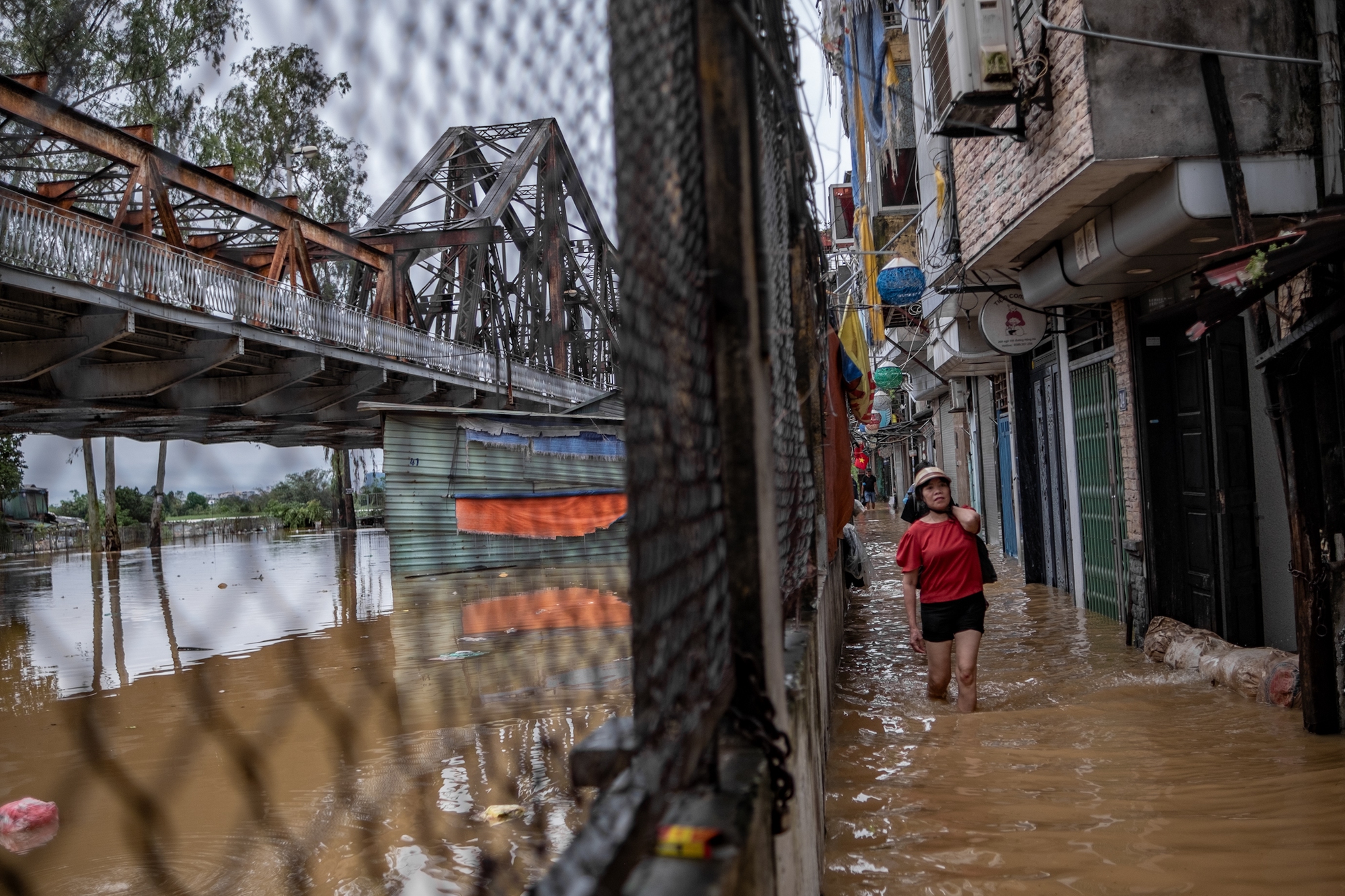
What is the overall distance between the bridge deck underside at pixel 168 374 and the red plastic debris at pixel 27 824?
6787mm

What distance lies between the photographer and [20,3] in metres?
1.54

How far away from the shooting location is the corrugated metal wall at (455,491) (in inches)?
667

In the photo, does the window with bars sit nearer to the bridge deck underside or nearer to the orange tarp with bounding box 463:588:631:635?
the orange tarp with bounding box 463:588:631:635

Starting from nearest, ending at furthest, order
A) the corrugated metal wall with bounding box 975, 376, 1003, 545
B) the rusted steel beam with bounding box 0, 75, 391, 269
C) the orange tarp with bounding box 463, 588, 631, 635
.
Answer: the rusted steel beam with bounding box 0, 75, 391, 269
the orange tarp with bounding box 463, 588, 631, 635
the corrugated metal wall with bounding box 975, 376, 1003, 545

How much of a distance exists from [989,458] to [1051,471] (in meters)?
6.07

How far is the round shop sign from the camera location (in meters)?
9.38

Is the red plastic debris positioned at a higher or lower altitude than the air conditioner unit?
lower

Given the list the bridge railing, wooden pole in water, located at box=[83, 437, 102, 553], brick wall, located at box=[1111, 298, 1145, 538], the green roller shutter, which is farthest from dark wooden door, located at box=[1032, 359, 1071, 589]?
wooden pole in water, located at box=[83, 437, 102, 553]

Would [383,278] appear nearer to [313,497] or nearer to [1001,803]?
[1001,803]

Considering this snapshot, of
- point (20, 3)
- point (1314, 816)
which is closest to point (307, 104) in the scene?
point (20, 3)

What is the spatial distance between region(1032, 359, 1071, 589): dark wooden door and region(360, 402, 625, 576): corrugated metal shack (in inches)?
297

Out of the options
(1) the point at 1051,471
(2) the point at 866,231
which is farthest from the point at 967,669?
(2) the point at 866,231

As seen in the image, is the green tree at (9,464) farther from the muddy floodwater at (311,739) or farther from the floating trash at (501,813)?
the floating trash at (501,813)

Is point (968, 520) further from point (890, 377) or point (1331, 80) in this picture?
point (890, 377)
